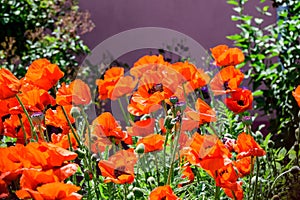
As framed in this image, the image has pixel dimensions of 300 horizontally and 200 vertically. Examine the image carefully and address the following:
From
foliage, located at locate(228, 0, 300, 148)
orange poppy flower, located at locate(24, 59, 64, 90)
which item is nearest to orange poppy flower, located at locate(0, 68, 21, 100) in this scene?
orange poppy flower, located at locate(24, 59, 64, 90)

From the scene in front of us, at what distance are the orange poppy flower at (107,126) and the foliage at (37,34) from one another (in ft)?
8.63

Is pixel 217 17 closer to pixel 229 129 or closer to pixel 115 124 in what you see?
pixel 229 129

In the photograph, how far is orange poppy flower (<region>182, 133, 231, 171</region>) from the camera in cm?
106

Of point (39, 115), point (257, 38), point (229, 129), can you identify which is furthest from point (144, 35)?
point (257, 38)

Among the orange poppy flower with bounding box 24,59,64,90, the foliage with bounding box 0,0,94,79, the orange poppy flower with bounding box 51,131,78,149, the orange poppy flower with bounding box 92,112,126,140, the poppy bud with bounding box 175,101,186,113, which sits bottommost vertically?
the orange poppy flower with bounding box 51,131,78,149

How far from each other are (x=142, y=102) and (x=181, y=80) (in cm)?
11

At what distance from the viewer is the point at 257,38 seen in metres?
3.43

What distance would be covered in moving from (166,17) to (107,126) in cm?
439

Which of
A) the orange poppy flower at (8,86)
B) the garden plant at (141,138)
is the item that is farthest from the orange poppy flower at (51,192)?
the orange poppy flower at (8,86)

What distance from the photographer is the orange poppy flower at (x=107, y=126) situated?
1270 millimetres

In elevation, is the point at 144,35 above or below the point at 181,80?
above

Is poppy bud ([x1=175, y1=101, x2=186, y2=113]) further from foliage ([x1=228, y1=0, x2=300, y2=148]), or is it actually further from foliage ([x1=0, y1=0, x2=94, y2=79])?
foliage ([x1=0, y1=0, x2=94, y2=79])

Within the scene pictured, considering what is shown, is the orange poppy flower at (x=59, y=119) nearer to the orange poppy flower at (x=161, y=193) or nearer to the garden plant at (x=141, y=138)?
the garden plant at (x=141, y=138)

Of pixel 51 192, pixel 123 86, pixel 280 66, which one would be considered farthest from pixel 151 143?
pixel 280 66
